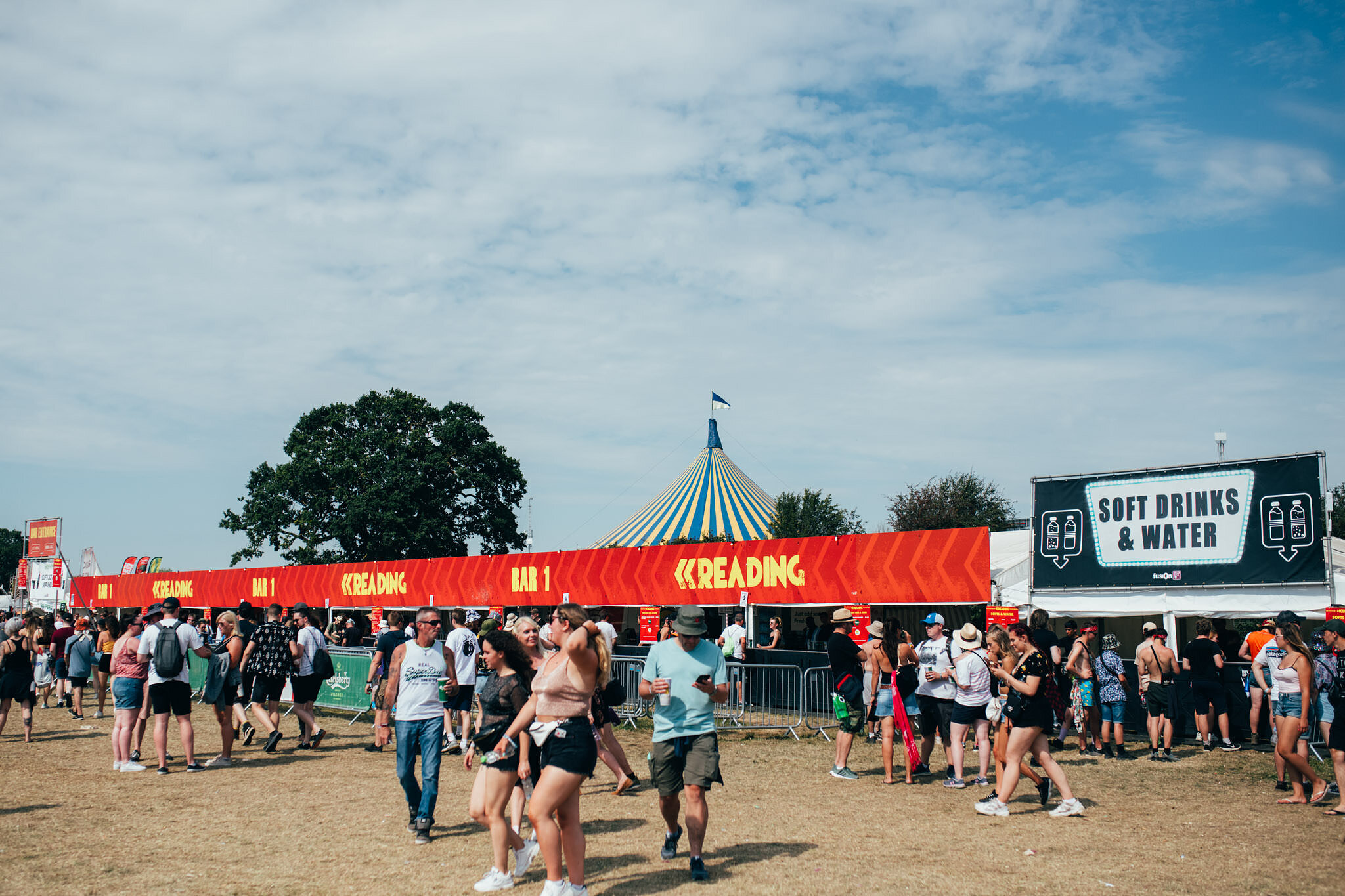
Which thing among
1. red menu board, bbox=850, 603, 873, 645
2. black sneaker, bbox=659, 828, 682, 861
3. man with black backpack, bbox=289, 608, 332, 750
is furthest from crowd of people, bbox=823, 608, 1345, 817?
man with black backpack, bbox=289, 608, 332, 750

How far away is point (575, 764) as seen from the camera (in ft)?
17.3

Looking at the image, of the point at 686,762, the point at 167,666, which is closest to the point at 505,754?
the point at 686,762

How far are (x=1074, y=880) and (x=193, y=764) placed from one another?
A: 8.99 m

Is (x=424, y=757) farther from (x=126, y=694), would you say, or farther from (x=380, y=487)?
(x=380, y=487)

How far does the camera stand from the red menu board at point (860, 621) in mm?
15188

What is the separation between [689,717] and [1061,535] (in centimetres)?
1162

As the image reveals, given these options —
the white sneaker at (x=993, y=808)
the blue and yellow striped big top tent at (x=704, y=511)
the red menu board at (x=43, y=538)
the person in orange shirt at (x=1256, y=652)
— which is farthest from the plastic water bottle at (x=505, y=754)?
the red menu board at (x=43, y=538)

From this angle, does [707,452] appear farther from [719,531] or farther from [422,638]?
[422,638]

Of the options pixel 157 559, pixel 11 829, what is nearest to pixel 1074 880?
pixel 11 829

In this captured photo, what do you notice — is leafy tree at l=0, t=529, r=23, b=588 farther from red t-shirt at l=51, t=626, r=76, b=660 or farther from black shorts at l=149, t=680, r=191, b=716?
black shorts at l=149, t=680, r=191, b=716

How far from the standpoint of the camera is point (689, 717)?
6.09 metres

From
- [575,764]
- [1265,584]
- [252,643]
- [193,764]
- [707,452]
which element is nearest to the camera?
[575,764]

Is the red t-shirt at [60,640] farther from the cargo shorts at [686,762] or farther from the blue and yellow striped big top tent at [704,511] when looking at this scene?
the blue and yellow striped big top tent at [704,511]

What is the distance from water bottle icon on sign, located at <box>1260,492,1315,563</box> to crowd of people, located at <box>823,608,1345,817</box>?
162 cm
